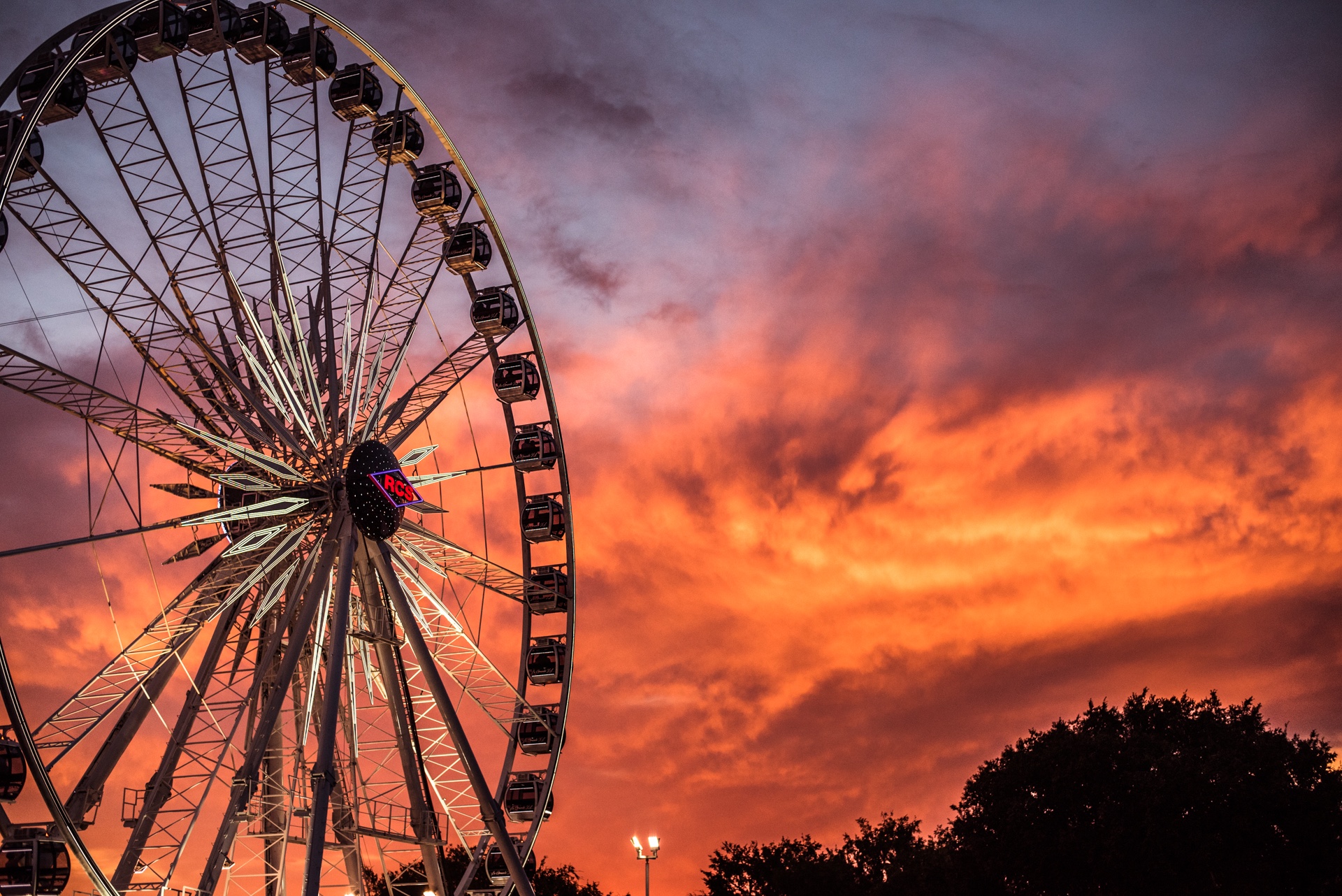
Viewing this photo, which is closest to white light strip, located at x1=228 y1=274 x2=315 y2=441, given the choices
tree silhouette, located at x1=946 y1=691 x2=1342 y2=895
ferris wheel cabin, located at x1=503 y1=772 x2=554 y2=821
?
ferris wheel cabin, located at x1=503 y1=772 x2=554 y2=821

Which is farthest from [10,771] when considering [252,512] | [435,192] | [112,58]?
[435,192]

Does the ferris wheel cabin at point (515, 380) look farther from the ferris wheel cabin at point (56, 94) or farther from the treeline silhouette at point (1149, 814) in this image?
the treeline silhouette at point (1149, 814)

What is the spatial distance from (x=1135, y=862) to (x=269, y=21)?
1551 inches

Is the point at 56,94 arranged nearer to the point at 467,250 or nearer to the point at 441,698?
the point at 467,250

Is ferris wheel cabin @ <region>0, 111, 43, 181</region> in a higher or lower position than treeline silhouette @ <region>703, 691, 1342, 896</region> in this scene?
higher

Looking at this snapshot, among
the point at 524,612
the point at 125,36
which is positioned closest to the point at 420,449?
the point at 524,612

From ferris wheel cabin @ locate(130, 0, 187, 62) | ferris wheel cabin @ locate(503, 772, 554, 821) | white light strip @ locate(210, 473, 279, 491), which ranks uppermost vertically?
ferris wheel cabin @ locate(130, 0, 187, 62)

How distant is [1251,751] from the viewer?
160 ft

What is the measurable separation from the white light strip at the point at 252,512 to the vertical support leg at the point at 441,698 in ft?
7.68

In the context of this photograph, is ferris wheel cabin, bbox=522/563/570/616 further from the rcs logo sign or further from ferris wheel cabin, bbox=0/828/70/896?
ferris wheel cabin, bbox=0/828/70/896

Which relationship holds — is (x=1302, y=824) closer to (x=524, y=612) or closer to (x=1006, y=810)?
(x=1006, y=810)

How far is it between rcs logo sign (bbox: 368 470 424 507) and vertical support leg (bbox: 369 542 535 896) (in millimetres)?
1169

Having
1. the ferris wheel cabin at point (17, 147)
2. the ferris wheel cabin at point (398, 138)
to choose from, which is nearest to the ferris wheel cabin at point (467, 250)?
the ferris wheel cabin at point (398, 138)

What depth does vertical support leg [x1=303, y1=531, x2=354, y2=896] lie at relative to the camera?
28328mm
